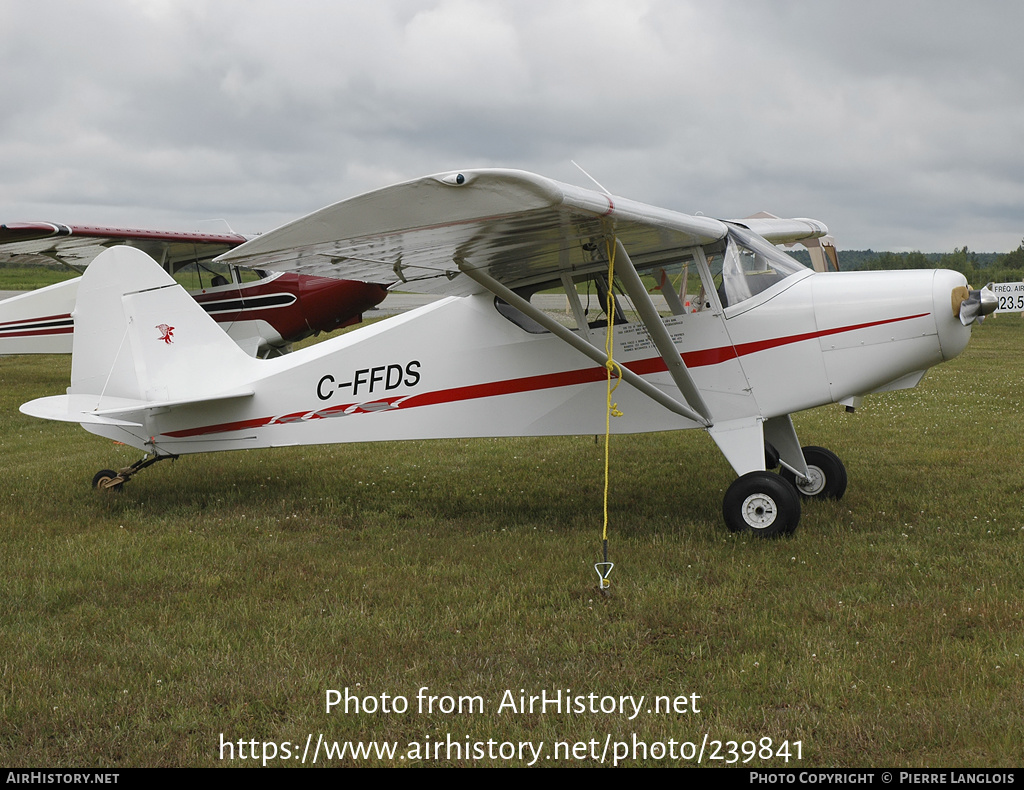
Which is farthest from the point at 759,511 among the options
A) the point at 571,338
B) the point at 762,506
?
the point at 571,338

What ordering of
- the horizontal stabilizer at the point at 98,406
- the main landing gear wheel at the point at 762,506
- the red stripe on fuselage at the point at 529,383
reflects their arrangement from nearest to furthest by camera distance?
the main landing gear wheel at the point at 762,506, the red stripe on fuselage at the point at 529,383, the horizontal stabilizer at the point at 98,406

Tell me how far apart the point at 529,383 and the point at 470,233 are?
1.88 meters

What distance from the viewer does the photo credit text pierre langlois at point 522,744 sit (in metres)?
3.16

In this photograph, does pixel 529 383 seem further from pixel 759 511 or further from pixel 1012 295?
pixel 1012 295

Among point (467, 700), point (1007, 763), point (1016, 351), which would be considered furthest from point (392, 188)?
point (1016, 351)

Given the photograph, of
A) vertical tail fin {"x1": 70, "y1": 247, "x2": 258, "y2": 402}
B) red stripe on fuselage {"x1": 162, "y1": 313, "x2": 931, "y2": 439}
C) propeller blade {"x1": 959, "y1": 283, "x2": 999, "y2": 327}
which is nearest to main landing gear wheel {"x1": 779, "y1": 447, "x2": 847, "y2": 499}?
red stripe on fuselage {"x1": 162, "y1": 313, "x2": 931, "y2": 439}

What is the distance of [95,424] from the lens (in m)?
7.58

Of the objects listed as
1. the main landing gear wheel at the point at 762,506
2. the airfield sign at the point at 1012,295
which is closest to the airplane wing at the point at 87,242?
the main landing gear wheel at the point at 762,506

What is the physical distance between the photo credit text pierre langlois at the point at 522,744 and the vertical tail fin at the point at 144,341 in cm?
476

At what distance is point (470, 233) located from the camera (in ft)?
17.0

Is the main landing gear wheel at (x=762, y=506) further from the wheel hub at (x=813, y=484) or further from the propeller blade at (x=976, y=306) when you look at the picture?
the propeller blade at (x=976, y=306)

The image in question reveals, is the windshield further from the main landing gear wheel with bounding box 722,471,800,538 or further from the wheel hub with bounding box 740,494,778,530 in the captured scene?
the wheel hub with bounding box 740,494,778,530

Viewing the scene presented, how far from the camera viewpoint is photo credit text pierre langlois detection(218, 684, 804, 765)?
10.4 feet

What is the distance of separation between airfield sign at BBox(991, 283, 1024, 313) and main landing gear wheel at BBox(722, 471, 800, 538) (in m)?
28.0
